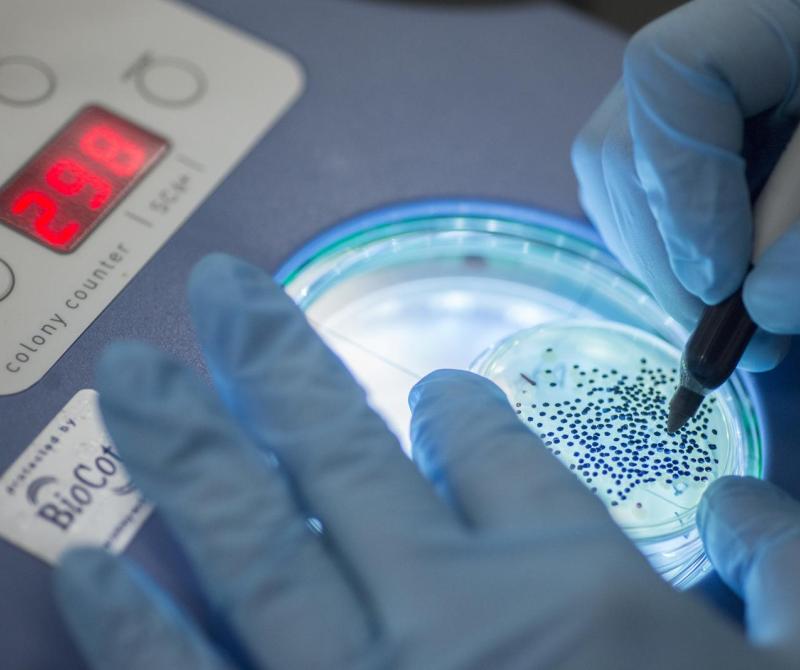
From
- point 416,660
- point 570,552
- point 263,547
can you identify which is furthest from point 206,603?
point 570,552

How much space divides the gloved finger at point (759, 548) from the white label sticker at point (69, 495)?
53 cm

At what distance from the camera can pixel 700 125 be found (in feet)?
3.22

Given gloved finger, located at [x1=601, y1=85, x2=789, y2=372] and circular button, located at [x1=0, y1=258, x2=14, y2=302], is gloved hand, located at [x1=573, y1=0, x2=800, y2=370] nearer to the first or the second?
gloved finger, located at [x1=601, y1=85, x2=789, y2=372]

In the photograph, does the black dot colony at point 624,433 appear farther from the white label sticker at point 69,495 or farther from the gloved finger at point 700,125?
the white label sticker at point 69,495

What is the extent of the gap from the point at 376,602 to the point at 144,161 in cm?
59

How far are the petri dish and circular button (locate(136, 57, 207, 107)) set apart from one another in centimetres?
26

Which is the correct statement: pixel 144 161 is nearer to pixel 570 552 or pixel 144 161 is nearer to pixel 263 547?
pixel 263 547

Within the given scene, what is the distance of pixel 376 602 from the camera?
81cm

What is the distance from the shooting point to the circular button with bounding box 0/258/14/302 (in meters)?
1.01

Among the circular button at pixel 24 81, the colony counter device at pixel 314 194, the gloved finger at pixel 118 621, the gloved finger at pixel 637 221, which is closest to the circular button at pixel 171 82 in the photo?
the colony counter device at pixel 314 194

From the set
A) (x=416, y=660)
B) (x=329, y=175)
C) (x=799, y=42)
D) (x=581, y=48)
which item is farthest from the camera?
(x=581, y=48)

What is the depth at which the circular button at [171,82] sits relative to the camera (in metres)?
1.21

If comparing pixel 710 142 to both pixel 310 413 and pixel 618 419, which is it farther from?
pixel 310 413

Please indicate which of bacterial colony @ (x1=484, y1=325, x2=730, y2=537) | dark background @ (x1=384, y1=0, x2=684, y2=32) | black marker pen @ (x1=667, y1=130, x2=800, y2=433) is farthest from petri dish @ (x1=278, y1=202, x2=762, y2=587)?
dark background @ (x1=384, y1=0, x2=684, y2=32)
